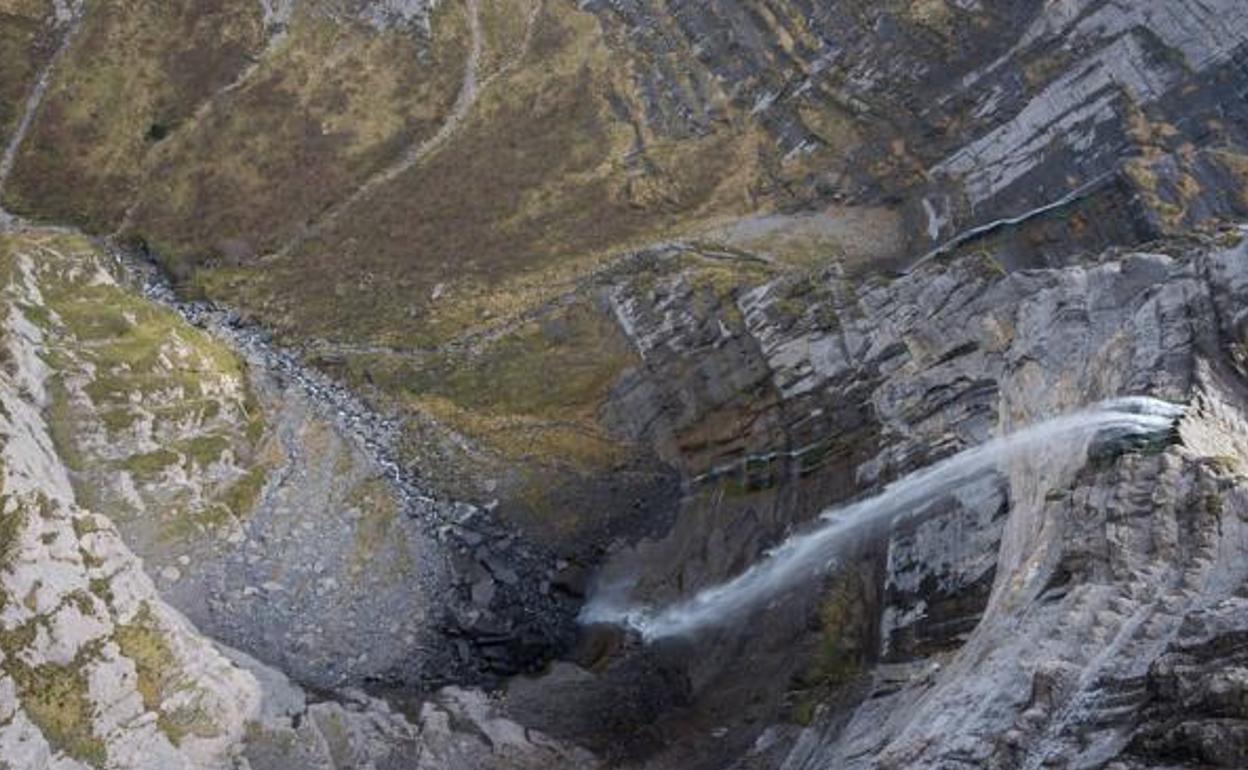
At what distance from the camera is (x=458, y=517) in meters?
56.8

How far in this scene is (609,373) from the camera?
63594 millimetres

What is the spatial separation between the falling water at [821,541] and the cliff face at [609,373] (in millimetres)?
658

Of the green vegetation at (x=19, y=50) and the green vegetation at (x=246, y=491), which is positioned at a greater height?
the green vegetation at (x=19, y=50)

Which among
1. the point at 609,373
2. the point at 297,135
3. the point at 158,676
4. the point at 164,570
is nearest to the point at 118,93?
the point at 297,135

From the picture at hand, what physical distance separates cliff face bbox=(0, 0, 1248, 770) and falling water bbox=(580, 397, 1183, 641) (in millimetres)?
658

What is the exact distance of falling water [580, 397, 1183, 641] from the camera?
43.2 metres

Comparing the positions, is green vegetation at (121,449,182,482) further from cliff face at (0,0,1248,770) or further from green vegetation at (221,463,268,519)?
green vegetation at (221,463,268,519)

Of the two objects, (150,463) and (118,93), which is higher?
(118,93)

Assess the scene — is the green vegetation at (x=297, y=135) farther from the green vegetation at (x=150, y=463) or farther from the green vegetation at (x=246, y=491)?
the green vegetation at (x=150, y=463)

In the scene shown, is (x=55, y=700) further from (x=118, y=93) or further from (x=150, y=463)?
(x=118, y=93)

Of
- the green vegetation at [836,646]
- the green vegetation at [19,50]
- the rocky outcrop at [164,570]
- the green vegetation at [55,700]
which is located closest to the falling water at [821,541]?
the green vegetation at [836,646]

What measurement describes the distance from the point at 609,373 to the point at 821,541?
1776cm

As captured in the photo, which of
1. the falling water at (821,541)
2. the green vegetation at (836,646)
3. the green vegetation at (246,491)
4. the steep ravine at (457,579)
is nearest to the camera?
the green vegetation at (836,646)

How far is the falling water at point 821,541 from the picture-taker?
4319 centimetres
